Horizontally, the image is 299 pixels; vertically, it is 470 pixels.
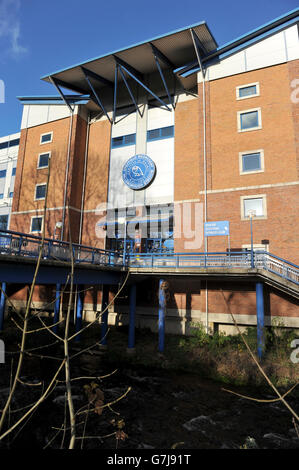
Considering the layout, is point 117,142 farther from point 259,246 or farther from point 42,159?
point 259,246

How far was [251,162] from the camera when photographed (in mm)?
22031

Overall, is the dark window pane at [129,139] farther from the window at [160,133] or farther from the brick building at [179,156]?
the window at [160,133]

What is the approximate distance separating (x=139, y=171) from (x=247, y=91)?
1100 cm

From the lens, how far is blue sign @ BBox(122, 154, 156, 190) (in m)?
26.6

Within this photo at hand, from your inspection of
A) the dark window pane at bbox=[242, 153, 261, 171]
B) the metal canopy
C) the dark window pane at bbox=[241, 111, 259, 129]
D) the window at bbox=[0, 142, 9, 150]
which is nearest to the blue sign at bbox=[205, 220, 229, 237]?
the dark window pane at bbox=[242, 153, 261, 171]

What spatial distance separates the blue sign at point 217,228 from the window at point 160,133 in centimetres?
1058

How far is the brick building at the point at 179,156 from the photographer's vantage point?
68.4 feet

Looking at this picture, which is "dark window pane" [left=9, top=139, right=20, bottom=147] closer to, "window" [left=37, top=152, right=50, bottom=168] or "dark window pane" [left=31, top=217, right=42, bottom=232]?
"window" [left=37, top=152, right=50, bottom=168]

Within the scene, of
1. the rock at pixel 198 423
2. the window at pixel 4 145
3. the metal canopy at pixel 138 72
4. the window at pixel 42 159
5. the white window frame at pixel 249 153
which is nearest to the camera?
the rock at pixel 198 423

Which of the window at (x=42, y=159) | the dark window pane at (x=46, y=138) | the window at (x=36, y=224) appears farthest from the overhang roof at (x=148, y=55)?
the window at (x=36, y=224)

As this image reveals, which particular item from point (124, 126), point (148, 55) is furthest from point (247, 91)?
point (124, 126)

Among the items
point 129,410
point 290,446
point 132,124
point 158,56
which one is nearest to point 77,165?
point 132,124

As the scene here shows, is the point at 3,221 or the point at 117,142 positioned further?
the point at 3,221

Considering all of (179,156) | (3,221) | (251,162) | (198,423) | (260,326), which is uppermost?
(179,156)
